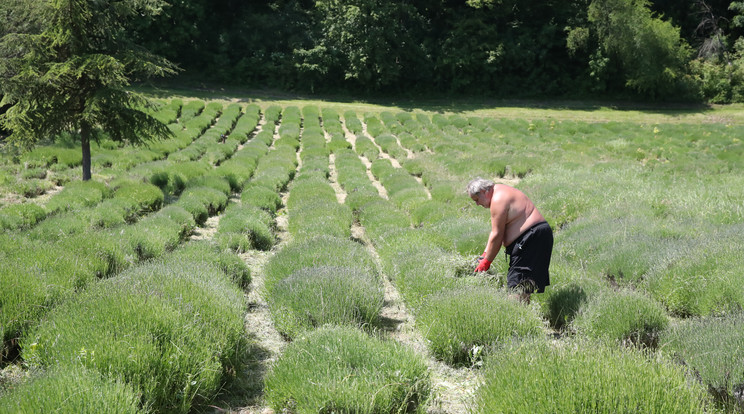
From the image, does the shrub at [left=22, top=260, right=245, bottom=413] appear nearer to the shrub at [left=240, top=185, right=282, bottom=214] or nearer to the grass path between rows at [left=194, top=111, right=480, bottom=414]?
the grass path between rows at [left=194, top=111, right=480, bottom=414]

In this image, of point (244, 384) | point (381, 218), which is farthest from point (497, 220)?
point (381, 218)

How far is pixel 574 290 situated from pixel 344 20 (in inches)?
1310

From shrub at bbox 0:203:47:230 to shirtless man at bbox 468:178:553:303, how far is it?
7115 millimetres

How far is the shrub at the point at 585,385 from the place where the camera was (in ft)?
9.78

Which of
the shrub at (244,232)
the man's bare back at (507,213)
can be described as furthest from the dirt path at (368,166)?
the man's bare back at (507,213)

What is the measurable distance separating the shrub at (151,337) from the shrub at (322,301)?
1.60ft

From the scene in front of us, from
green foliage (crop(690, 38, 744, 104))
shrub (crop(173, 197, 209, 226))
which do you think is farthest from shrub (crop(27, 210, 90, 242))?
green foliage (crop(690, 38, 744, 104))

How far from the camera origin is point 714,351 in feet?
12.6

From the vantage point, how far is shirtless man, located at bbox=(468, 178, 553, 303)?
521 cm

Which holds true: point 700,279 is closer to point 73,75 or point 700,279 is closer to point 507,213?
point 507,213

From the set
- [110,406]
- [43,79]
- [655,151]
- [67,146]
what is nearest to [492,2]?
[655,151]

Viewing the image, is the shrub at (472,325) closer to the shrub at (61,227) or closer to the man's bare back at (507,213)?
the man's bare back at (507,213)

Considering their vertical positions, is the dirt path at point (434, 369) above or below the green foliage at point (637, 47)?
below

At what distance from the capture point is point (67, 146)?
1595 cm
